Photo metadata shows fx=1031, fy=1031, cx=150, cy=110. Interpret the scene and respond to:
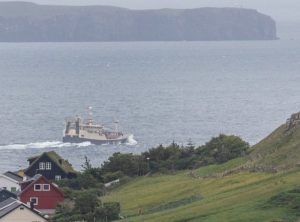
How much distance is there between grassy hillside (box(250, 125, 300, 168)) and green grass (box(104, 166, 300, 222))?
2.07 meters

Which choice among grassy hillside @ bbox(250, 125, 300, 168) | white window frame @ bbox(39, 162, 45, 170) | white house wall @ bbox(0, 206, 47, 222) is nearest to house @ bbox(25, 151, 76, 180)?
white window frame @ bbox(39, 162, 45, 170)

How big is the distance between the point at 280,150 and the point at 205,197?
37.4ft

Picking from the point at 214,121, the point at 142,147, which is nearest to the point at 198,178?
the point at 142,147

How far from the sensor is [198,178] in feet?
194

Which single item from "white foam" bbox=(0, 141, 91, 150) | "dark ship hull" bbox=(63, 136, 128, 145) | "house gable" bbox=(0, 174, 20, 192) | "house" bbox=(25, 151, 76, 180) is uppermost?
"dark ship hull" bbox=(63, 136, 128, 145)

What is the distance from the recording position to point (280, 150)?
56625mm

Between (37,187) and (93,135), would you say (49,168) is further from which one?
(93,135)

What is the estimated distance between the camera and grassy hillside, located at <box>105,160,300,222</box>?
117 feet

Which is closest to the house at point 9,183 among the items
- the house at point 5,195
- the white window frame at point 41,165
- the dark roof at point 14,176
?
the dark roof at point 14,176

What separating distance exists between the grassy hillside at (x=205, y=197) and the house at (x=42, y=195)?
3231 millimetres

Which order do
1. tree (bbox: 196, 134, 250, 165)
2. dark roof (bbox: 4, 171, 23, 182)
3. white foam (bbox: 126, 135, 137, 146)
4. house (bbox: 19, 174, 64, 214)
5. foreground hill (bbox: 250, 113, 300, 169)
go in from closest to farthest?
foreground hill (bbox: 250, 113, 300, 169)
house (bbox: 19, 174, 64, 214)
tree (bbox: 196, 134, 250, 165)
dark roof (bbox: 4, 171, 23, 182)
white foam (bbox: 126, 135, 137, 146)

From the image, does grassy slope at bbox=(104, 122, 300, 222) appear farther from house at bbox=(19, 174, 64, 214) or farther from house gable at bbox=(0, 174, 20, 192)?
house gable at bbox=(0, 174, 20, 192)

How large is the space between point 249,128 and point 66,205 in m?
82.1

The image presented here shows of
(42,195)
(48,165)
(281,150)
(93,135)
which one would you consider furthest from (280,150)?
(93,135)
